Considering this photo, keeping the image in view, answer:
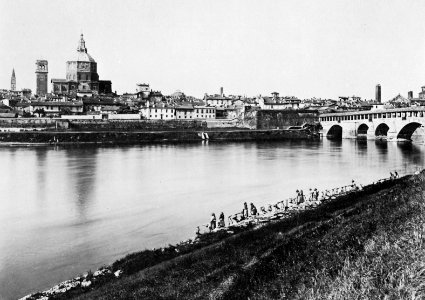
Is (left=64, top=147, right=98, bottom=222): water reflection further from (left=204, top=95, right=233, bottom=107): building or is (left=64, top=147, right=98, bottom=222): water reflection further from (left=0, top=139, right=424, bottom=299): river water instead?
(left=204, top=95, right=233, bottom=107): building

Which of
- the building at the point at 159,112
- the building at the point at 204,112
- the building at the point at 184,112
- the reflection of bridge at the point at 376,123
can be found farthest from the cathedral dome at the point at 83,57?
the reflection of bridge at the point at 376,123

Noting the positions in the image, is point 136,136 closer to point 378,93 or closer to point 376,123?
point 376,123

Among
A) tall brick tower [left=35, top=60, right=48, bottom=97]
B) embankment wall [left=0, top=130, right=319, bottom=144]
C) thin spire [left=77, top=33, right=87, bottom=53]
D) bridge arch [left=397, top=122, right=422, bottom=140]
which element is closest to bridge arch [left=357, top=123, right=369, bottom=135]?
embankment wall [left=0, top=130, right=319, bottom=144]

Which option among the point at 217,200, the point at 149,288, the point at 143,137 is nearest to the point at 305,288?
the point at 149,288

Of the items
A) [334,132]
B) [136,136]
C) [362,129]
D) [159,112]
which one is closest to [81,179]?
[136,136]

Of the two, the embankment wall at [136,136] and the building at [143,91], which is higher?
the building at [143,91]

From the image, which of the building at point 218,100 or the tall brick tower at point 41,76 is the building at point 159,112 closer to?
the building at point 218,100
